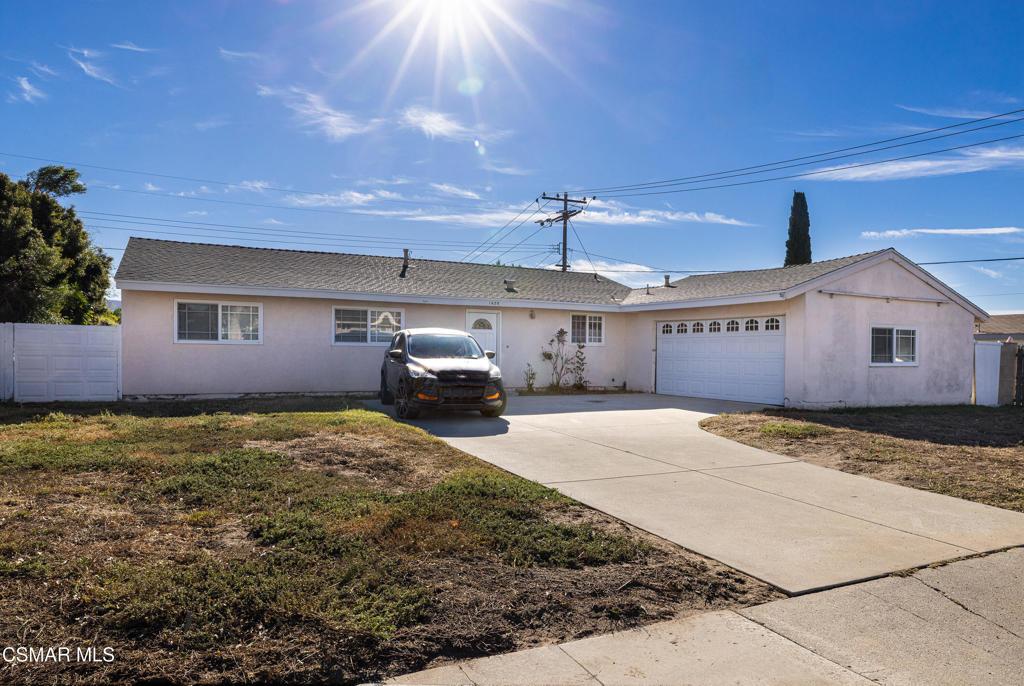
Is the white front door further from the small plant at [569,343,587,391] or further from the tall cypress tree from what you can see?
the tall cypress tree

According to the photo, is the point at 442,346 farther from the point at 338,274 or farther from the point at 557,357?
the point at 557,357

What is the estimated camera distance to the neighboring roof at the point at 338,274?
1496 cm

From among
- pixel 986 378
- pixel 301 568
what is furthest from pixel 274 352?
pixel 986 378

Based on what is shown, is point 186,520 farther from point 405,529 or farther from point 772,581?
point 772,581

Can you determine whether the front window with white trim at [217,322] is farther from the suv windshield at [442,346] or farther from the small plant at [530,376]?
the small plant at [530,376]

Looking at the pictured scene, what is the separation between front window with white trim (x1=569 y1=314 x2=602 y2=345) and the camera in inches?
776

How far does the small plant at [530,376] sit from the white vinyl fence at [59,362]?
10522mm

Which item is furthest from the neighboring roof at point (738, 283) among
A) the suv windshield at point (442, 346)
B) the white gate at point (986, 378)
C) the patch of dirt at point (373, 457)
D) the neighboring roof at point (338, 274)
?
the patch of dirt at point (373, 457)

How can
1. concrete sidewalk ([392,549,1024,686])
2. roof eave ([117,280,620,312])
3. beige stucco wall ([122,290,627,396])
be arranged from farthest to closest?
1. beige stucco wall ([122,290,627,396])
2. roof eave ([117,280,620,312])
3. concrete sidewalk ([392,549,1024,686])

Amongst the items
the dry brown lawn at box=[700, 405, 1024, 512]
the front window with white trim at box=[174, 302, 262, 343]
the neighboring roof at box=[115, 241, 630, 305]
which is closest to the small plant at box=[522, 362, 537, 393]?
the neighboring roof at box=[115, 241, 630, 305]

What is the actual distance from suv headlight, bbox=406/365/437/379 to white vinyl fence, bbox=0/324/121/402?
23.0 feet

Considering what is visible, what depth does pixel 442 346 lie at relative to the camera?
507 inches

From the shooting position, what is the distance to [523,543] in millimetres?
4621

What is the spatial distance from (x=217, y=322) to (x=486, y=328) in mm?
7327
